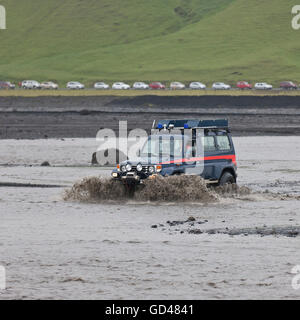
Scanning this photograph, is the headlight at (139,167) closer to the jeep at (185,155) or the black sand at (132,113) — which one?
the jeep at (185,155)

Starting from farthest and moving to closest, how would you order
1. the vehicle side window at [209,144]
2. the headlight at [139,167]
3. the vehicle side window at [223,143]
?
1. the vehicle side window at [223,143]
2. the vehicle side window at [209,144]
3. the headlight at [139,167]

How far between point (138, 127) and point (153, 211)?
41.6 metres

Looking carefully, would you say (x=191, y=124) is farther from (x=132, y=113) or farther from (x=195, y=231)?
Answer: (x=132, y=113)

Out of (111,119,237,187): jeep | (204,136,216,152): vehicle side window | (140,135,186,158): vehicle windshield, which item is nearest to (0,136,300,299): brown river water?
(111,119,237,187): jeep

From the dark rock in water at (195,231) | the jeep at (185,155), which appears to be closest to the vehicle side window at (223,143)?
the jeep at (185,155)

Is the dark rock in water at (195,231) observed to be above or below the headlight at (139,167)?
below

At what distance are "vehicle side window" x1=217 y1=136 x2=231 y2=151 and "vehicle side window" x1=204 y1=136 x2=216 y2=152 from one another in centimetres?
23

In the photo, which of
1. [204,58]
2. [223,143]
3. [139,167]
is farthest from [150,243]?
[204,58]

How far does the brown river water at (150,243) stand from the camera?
1219cm

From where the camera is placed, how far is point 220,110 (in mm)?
84875

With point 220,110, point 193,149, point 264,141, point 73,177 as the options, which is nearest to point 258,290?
point 193,149

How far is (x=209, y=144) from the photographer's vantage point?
76.2 feet
